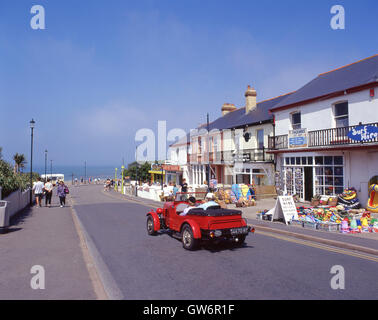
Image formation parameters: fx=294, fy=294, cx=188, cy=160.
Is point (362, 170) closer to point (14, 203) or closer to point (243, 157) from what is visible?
point (243, 157)

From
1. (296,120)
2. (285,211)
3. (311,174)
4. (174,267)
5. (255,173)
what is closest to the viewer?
(174,267)

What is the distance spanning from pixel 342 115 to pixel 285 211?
309 inches

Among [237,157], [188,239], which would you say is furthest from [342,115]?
[188,239]

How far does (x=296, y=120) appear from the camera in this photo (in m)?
19.4

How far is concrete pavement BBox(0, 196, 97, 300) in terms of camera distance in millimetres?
4922

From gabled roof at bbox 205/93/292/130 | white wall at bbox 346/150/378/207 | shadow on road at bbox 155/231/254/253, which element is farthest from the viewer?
gabled roof at bbox 205/93/292/130

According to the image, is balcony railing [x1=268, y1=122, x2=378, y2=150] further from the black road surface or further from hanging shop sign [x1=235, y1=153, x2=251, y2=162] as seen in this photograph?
the black road surface

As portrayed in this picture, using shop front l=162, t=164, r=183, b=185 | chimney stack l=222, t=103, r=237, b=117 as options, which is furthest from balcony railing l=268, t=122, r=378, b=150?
shop front l=162, t=164, r=183, b=185

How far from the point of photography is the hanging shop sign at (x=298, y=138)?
57.3ft

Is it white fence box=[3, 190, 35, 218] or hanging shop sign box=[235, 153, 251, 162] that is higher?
hanging shop sign box=[235, 153, 251, 162]

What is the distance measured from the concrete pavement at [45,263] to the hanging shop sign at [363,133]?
510 inches

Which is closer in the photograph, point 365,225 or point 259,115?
point 365,225

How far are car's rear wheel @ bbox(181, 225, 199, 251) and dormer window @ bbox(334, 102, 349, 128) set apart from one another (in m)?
12.0
